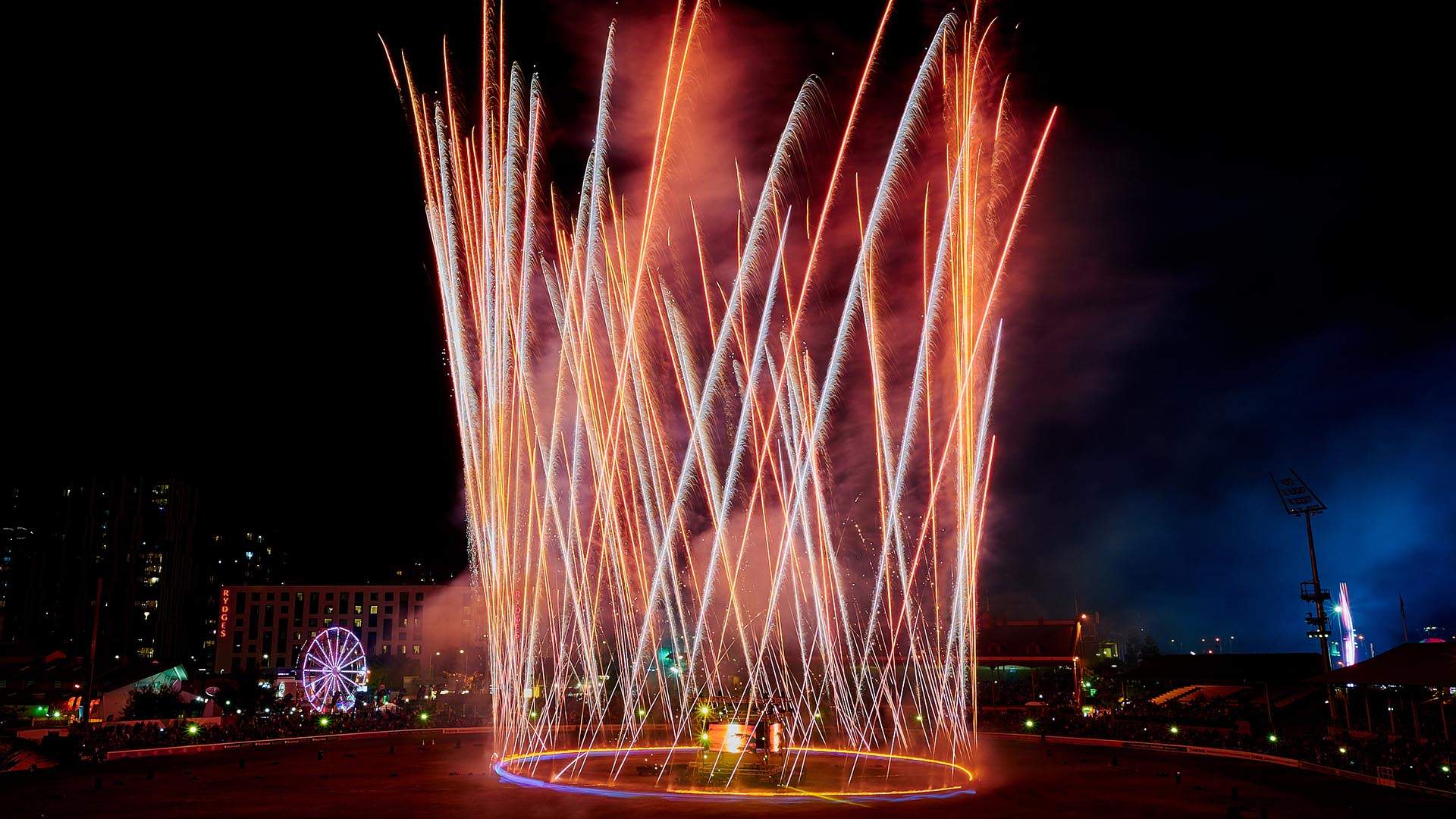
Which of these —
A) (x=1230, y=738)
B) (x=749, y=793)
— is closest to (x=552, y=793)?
(x=749, y=793)

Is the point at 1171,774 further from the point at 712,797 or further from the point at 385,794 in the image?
the point at 385,794

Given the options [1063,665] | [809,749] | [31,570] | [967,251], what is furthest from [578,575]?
[31,570]

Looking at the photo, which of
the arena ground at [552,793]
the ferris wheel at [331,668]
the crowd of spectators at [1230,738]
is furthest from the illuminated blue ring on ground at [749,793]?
the ferris wheel at [331,668]

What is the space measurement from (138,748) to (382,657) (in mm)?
73600

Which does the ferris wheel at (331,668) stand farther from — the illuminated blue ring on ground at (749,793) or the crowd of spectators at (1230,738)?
the crowd of spectators at (1230,738)

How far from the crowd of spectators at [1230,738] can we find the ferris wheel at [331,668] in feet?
101

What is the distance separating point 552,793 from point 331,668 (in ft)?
98.7

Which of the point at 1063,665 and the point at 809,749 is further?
the point at 1063,665

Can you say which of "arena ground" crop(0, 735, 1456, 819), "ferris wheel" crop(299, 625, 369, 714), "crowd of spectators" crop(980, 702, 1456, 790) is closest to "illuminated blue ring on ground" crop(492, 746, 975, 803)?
"arena ground" crop(0, 735, 1456, 819)

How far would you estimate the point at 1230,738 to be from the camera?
107ft

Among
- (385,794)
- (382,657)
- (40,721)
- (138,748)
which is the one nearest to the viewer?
(385,794)

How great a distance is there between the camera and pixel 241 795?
2264 cm

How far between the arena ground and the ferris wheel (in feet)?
52.7

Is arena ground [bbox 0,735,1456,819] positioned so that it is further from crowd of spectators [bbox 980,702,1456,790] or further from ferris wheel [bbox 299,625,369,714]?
ferris wheel [bbox 299,625,369,714]
